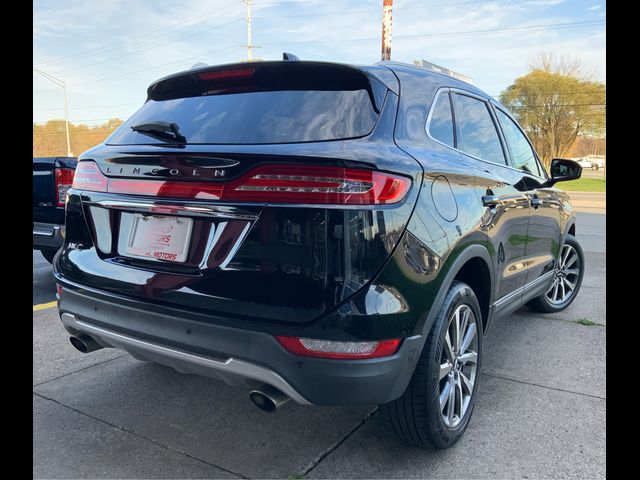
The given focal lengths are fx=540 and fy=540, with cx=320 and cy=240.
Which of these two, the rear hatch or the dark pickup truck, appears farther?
the dark pickup truck

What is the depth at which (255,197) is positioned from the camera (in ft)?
6.72

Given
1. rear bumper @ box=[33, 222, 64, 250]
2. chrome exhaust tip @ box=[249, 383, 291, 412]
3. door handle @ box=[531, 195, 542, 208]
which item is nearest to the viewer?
chrome exhaust tip @ box=[249, 383, 291, 412]

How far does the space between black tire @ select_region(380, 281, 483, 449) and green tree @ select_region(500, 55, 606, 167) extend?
46122mm

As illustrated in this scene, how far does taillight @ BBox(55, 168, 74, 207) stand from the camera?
546 centimetres

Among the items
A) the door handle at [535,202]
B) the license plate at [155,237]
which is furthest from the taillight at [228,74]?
the door handle at [535,202]

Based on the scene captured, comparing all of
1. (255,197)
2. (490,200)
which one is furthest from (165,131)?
(490,200)

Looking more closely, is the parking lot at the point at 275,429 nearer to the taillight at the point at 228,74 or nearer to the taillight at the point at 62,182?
the taillight at the point at 228,74

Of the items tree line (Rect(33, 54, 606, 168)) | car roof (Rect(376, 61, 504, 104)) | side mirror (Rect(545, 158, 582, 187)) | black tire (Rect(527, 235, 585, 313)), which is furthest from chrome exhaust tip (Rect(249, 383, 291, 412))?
tree line (Rect(33, 54, 606, 168))

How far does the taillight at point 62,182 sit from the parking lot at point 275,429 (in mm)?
2019

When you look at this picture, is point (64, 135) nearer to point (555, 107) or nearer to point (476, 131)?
point (555, 107)

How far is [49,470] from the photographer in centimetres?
244

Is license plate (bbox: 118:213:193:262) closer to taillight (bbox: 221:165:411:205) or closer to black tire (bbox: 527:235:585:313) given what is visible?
taillight (bbox: 221:165:411:205)

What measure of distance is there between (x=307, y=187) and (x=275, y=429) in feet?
4.74

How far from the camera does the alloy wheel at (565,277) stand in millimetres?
5164
